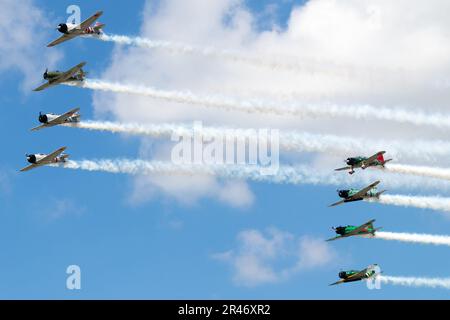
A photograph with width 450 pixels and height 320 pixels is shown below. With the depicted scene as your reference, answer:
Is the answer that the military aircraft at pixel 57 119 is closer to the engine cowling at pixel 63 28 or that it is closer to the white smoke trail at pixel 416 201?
the engine cowling at pixel 63 28

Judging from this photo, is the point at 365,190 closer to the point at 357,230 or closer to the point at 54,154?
the point at 357,230

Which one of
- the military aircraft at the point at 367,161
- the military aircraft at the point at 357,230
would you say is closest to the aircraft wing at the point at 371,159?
the military aircraft at the point at 367,161

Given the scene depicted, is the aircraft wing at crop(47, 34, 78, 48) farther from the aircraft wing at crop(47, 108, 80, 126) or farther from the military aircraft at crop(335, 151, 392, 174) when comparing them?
the military aircraft at crop(335, 151, 392, 174)

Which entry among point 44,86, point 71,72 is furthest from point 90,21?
point 44,86

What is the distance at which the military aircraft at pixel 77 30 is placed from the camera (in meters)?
123

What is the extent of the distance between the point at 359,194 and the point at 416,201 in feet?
23.1

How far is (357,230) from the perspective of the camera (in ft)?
430

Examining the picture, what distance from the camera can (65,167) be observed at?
13038cm

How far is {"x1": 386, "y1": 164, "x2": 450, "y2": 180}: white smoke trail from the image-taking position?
399 feet

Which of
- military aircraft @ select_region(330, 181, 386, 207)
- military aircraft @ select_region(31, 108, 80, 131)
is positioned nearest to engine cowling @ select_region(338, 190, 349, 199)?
military aircraft @ select_region(330, 181, 386, 207)

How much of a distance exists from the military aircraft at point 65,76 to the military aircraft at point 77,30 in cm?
434
